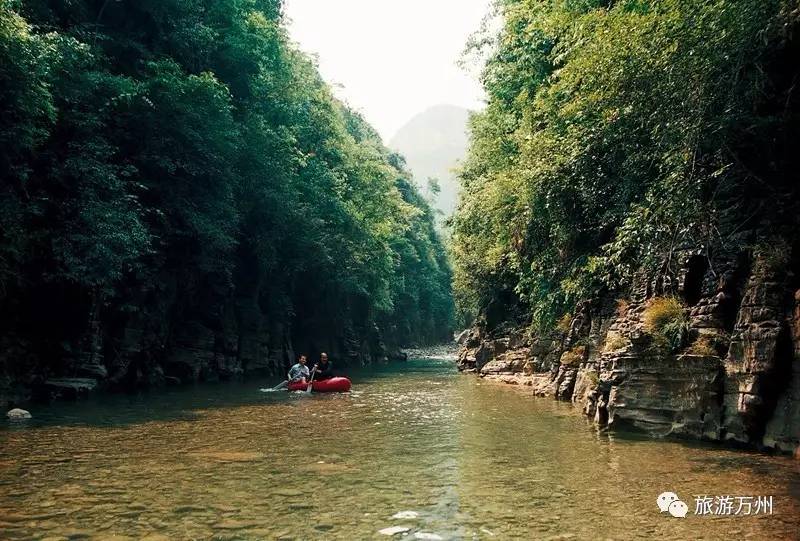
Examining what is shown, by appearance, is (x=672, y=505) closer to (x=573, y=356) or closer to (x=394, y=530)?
(x=394, y=530)

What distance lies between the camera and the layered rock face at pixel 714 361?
8.34 m

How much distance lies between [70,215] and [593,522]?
50.4 ft

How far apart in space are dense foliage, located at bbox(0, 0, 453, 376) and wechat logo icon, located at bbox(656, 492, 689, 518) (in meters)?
14.1

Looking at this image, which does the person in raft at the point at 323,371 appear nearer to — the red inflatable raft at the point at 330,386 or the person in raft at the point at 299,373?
the person in raft at the point at 299,373

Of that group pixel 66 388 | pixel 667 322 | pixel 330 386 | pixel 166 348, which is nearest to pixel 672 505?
pixel 667 322

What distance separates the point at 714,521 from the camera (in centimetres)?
585

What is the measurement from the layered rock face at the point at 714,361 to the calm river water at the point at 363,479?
58 cm

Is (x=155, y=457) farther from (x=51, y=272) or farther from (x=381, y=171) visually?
(x=381, y=171)

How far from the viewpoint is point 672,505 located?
6.34 meters

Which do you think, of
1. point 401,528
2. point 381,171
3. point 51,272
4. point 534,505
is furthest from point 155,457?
point 381,171

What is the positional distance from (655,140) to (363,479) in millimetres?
7715

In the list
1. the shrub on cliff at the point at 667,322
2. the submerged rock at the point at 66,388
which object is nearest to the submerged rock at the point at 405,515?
the shrub on cliff at the point at 667,322

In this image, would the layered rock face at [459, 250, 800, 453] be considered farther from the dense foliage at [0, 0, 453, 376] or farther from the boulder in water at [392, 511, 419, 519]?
the dense foliage at [0, 0, 453, 376]

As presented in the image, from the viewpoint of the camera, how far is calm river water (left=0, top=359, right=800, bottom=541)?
18.5 ft
